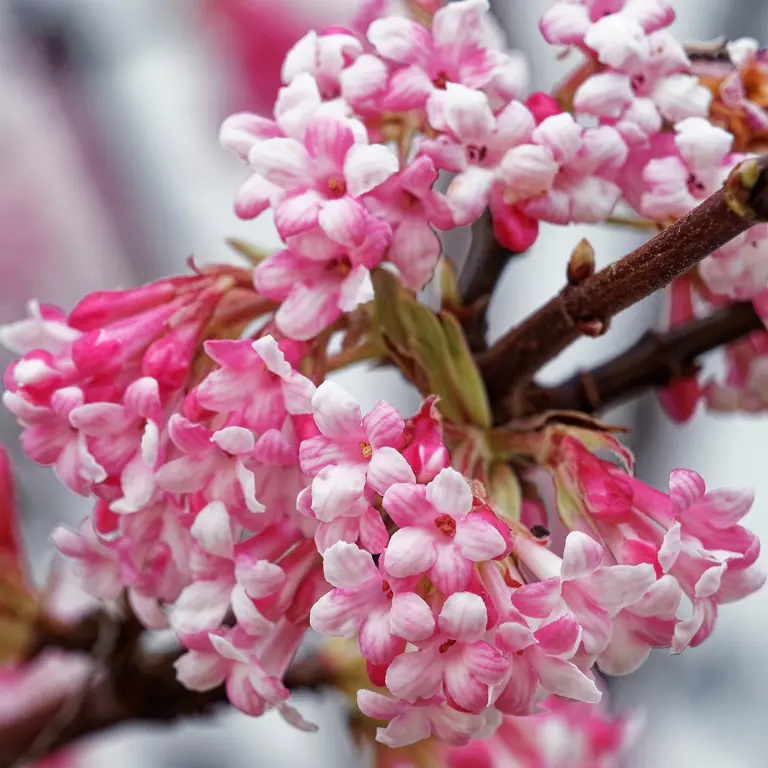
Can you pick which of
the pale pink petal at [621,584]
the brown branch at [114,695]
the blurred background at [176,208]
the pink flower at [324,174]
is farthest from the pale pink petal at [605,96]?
the blurred background at [176,208]

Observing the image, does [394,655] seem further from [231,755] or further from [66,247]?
[66,247]

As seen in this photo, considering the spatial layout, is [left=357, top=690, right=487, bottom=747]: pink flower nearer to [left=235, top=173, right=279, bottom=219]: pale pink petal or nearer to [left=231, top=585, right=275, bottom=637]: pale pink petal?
[left=231, top=585, right=275, bottom=637]: pale pink petal

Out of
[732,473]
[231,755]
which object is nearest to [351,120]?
[732,473]

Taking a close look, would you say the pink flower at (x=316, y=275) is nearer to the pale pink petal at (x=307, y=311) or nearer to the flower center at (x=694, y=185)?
the pale pink petal at (x=307, y=311)

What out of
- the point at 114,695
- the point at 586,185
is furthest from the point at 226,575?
the point at 114,695

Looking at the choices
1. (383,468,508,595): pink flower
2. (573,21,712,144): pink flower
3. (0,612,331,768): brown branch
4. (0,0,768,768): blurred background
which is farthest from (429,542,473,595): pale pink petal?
(0,0,768,768): blurred background

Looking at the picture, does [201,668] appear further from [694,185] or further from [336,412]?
[694,185]
